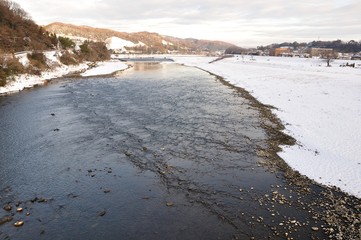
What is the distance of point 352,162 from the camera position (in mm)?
14188

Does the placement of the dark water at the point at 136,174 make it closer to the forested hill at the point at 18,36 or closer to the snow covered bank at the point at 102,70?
the snow covered bank at the point at 102,70

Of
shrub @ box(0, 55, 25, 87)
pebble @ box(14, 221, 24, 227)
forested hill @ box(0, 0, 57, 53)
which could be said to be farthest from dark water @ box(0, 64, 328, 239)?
forested hill @ box(0, 0, 57, 53)

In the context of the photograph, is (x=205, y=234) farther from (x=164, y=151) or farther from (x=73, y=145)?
(x=73, y=145)

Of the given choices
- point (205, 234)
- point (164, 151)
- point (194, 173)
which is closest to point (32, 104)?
point (164, 151)

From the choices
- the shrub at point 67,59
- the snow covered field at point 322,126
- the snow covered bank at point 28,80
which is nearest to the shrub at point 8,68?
the snow covered bank at point 28,80

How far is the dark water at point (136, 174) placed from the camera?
9859 mm

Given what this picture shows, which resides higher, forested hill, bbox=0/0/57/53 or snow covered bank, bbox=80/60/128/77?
forested hill, bbox=0/0/57/53

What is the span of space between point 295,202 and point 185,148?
6982mm

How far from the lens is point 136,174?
13695mm

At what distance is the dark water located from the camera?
9859mm

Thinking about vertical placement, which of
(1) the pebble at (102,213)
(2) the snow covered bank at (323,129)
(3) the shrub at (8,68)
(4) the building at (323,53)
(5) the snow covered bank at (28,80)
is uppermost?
(4) the building at (323,53)

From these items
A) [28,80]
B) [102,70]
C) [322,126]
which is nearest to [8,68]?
[28,80]

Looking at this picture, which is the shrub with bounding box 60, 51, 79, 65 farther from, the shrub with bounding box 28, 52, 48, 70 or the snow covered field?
the snow covered field

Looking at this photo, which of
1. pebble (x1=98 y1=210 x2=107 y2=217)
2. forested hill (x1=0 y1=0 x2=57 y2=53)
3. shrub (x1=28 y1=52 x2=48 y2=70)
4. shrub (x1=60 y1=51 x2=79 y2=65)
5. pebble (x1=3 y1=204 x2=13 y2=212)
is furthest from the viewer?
shrub (x1=60 y1=51 x2=79 y2=65)
